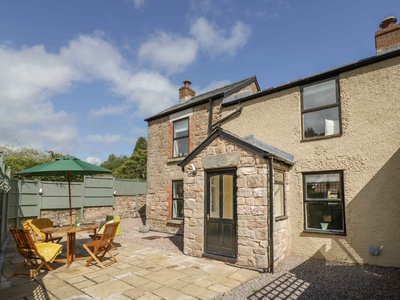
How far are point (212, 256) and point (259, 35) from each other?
8.00 metres

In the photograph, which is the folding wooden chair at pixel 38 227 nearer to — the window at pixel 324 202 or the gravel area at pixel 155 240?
the gravel area at pixel 155 240

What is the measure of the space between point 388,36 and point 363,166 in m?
3.84

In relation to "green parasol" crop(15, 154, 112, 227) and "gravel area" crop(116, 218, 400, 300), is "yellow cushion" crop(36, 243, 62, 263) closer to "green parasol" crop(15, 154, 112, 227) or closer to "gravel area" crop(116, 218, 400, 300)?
"green parasol" crop(15, 154, 112, 227)

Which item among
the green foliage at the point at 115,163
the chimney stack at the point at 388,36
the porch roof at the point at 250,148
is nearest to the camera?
the porch roof at the point at 250,148

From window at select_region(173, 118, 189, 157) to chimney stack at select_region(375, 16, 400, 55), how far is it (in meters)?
7.14

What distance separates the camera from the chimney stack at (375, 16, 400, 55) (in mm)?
6344

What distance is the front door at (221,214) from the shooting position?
5984 millimetres

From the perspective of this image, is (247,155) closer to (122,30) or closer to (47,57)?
(122,30)

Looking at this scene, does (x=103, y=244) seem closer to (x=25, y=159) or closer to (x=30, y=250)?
(x=30, y=250)

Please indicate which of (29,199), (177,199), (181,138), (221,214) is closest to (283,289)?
(221,214)

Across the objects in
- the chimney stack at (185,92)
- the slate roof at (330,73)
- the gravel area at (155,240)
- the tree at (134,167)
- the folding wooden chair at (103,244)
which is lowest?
the gravel area at (155,240)

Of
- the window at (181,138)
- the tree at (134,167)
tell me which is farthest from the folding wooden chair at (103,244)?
the tree at (134,167)

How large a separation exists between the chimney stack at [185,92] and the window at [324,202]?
7961 mm

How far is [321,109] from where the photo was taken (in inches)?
263
